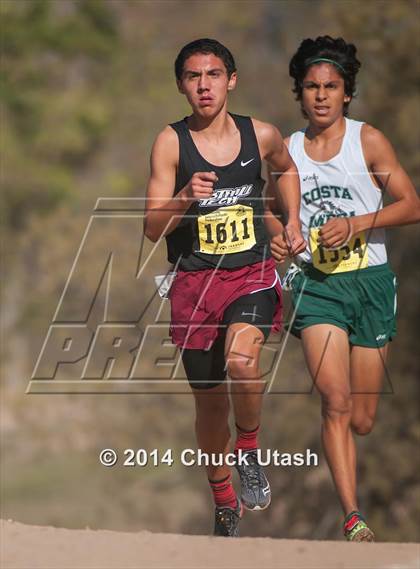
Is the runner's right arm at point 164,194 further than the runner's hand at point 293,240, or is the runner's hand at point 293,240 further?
the runner's hand at point 293,240

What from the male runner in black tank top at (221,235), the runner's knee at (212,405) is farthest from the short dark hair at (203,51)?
the runner's knee at (212,405)

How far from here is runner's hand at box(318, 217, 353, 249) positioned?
689 cm

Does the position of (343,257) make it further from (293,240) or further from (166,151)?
(166,151)

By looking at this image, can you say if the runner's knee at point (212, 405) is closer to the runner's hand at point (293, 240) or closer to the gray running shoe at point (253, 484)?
the gray running shoe at point (253, 484)

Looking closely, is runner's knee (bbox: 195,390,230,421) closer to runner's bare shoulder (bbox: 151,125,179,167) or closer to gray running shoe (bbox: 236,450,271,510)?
gray running shoe (bbox: 236,450,271,510)

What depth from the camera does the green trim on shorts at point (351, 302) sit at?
23.9 feet

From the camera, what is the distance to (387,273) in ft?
24.5

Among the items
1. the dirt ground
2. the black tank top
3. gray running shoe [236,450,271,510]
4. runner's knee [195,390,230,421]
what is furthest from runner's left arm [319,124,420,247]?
the dirt ground

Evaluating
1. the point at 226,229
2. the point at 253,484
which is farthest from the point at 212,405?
the point at 226,229

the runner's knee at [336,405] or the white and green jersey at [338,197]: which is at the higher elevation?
the white and green jersey at [338,197]

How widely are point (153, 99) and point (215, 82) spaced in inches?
1069

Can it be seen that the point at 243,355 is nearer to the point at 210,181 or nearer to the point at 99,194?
the point at 210,181

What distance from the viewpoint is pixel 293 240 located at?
22.0ft

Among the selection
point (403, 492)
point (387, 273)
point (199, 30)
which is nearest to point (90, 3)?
point (199, 30)
